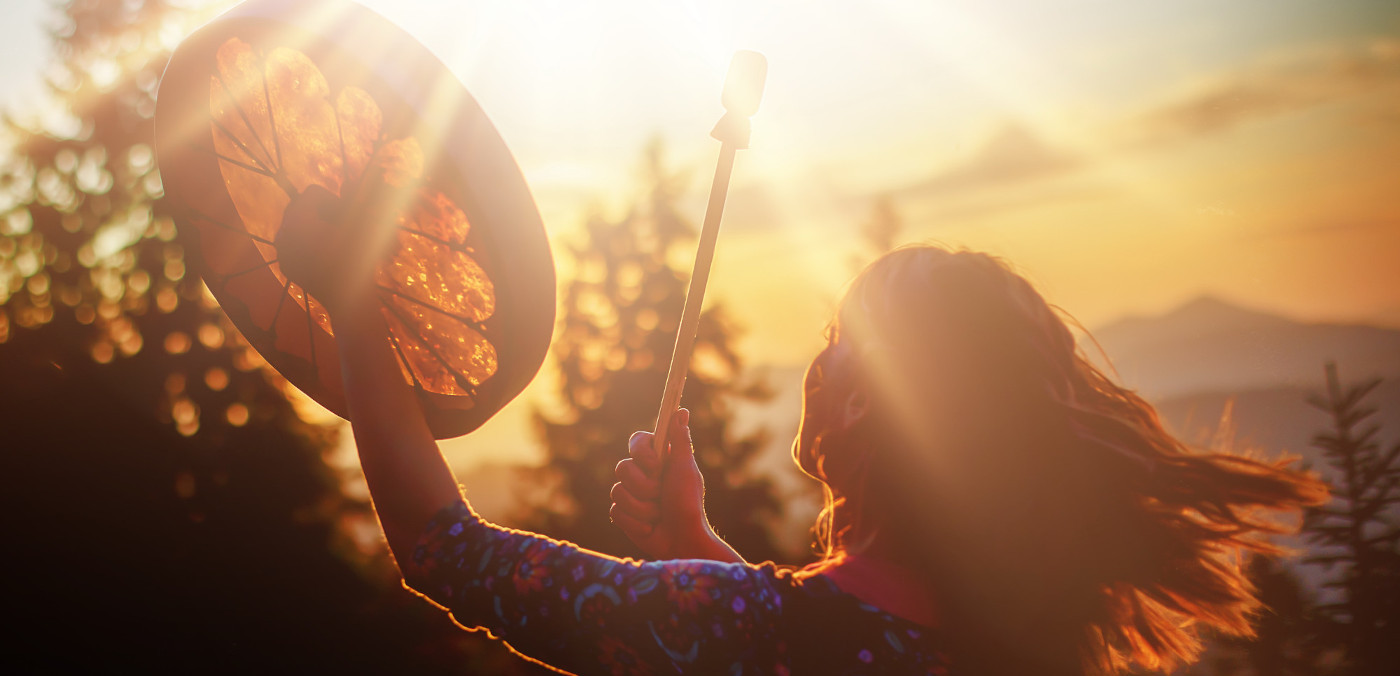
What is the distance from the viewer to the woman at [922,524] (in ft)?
4.82

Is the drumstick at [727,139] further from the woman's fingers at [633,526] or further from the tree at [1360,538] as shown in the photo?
the tree at [1360,538]

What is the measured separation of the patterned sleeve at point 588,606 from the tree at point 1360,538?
9.77m

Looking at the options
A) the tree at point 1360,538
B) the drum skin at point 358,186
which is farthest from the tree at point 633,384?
the drum skin at point 358,186

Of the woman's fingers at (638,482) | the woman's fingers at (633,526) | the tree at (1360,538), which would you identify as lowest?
the tree at (1360,538)

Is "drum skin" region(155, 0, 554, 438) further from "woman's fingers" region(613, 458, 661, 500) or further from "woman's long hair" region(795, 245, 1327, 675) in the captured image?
"woman's long hair" region(795, 245, 1327, 675)

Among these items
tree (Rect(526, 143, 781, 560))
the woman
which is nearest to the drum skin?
the woman

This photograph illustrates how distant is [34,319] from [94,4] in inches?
286

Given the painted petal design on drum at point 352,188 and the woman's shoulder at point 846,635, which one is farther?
the painted petal design on drum at point 352,188

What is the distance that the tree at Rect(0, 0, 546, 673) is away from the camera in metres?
11.4

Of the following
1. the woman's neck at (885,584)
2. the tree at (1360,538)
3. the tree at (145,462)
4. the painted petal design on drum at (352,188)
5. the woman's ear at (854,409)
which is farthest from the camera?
the tree at (145,462)

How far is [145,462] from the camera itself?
12.4 metres

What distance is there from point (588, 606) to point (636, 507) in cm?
52

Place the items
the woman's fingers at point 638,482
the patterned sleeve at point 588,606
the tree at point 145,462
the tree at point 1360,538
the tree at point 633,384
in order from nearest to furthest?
the patterned sleeve at point 588,606 → the woman's fingers at point 638,482 → the tree at point 1360,538 → the tree at point 145,462 → the tree at point 633,384

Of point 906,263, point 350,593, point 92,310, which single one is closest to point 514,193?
point 906,263
